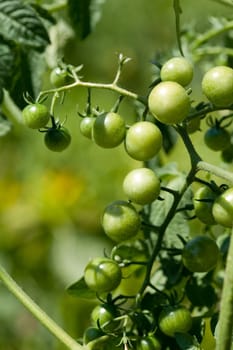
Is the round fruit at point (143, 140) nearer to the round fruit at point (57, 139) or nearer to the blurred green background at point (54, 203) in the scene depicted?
the round fruit at point (57, 139)

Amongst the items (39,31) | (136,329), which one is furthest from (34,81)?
(136,329)

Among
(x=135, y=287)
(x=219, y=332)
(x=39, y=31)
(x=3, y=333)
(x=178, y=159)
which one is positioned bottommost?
(x=3, y=333)

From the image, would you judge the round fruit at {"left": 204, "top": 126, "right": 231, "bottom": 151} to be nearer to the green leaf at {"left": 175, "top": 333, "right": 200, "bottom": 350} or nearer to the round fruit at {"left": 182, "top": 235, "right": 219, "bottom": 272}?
the round fruit at {"left": 182, "top": 235, "right": 219, "bottom": 272}

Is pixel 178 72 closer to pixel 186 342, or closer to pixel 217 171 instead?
pixel 217 171

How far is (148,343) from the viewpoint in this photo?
1.30 meters

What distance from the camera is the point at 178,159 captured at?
3.15 meters

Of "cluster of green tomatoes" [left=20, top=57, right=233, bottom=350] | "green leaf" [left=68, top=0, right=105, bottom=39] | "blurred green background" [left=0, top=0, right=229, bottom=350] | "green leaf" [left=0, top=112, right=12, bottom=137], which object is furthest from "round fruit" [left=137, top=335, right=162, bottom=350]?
"blurred green background" [left=0, top=0, right=229, bottom=350]

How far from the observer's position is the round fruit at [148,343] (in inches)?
51.0

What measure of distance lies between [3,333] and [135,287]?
1596 millimetres

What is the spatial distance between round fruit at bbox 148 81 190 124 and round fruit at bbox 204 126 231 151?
232mm

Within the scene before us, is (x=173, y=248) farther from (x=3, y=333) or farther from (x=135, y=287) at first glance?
(x=3, y=333)

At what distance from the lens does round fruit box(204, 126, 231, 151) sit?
4.82 feet

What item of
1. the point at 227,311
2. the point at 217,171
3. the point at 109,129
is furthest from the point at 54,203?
Result: the point at 227,311

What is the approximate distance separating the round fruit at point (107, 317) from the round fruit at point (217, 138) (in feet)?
1.01
